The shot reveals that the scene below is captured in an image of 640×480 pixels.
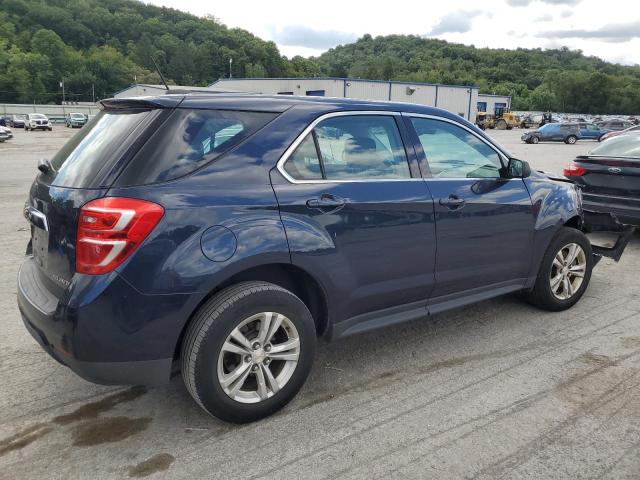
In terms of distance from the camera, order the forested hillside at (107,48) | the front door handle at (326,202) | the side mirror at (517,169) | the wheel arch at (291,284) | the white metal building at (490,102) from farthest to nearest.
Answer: the forested hillside at (107,48)
the white metal building at (490,102)
the side mirror at (517,169)
the front door handle at (326,202)
the wheel arch at (291,284)

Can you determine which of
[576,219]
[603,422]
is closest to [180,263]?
[603,422]

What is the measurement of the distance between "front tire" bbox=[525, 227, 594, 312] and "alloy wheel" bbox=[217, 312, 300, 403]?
99.3 inches

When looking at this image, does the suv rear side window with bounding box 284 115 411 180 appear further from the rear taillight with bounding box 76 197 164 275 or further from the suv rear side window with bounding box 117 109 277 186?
the rear taillight with bounding box 76 197 164 275

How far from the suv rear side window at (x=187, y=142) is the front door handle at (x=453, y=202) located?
134 centimetres

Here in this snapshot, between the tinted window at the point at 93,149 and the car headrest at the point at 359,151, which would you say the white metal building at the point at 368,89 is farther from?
the tinted window at the point at 93,149

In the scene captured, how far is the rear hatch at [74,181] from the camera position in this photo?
102 inches

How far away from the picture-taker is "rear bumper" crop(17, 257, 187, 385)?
8.07ft

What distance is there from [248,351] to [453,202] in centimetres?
173

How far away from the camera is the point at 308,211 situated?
9.64ft

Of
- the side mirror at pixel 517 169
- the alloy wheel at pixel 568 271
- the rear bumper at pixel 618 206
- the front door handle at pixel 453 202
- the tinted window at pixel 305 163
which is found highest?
the tinted window at pixel 305 163

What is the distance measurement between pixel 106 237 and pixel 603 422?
9.33 ft

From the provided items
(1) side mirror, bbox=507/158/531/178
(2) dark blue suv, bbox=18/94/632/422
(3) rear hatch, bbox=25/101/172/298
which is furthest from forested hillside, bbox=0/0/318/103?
(2) dark blue suv, bbox=18/94/632/422

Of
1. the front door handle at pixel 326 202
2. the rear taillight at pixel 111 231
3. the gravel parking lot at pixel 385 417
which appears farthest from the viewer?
the front door handle at pixel 326 202

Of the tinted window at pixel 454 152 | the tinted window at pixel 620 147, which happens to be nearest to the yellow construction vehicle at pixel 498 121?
the tinted window at pixel 620 147
